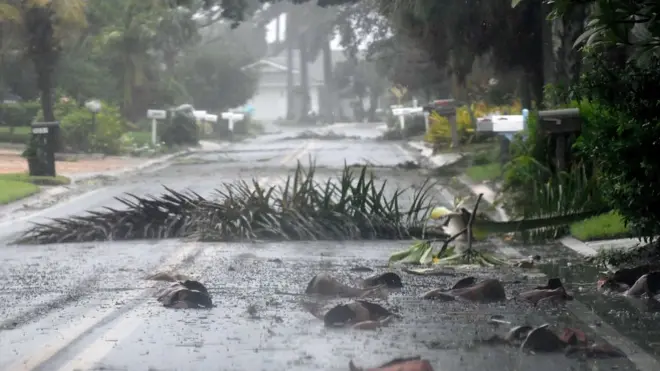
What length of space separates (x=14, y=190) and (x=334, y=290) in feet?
48.0

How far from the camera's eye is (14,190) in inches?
923

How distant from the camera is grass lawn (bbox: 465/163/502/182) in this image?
79.0ft

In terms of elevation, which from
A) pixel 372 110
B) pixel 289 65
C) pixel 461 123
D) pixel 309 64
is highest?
pixel 309 64

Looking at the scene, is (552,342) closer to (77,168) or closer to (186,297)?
(186,297)

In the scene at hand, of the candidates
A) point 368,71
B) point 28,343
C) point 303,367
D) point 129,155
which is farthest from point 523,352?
point 368,71

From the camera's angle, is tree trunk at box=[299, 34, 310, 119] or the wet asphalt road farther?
tree trunk at box=[299, 34, 310, 119]

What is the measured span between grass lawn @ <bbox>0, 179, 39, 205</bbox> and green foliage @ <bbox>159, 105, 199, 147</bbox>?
20279mm

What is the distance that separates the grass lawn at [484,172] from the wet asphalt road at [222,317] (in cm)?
925

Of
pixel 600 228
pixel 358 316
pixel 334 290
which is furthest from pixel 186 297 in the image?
pixel 600 228

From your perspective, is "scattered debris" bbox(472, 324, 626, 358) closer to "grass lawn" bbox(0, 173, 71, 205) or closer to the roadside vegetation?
the roadside vegetation

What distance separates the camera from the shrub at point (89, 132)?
38.4m

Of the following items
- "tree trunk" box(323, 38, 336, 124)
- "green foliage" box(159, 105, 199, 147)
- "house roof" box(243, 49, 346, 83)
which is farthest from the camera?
"house roof" box(243, 49, 346, 83)

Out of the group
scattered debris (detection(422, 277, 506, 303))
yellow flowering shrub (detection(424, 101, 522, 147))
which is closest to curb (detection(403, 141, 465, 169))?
yellow flowering shrub (detection(424, 101, 522, 147))

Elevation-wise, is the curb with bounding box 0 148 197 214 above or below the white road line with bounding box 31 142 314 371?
below
